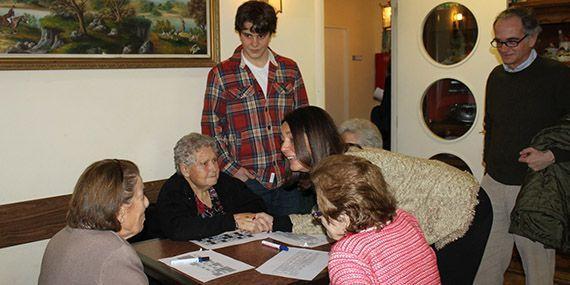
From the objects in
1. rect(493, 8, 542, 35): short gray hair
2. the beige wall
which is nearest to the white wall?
rect(493, 8, 542, 35): short gray hair

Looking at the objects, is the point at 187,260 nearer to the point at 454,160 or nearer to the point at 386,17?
the point at 454,160

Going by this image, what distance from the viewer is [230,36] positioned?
10.8ft

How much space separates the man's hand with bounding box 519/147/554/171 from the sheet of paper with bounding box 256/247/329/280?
121 centimetres

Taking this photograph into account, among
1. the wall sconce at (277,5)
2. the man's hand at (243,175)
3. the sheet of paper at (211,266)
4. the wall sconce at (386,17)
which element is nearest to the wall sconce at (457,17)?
the wall sconce at (277,5)

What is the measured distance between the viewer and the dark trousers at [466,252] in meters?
2.04

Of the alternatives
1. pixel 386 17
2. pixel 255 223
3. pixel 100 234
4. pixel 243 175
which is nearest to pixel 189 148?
pixel 243 175

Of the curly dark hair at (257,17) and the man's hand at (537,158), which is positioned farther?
the curly dark hair at (257,17)

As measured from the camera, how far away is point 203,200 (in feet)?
8.59

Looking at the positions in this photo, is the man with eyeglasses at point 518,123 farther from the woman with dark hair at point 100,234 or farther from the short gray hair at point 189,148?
the woman with dark hair at point 100,234

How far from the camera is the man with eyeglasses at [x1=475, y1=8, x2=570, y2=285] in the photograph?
267cm

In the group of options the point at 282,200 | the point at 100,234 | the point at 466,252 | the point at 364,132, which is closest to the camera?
the point at 100,234

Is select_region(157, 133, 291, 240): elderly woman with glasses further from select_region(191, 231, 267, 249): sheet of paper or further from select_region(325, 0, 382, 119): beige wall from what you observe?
select_region(325, 0, 382, 119): beige wall

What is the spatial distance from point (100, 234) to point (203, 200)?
106cm

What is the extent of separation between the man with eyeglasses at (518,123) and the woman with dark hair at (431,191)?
0.78 metres
